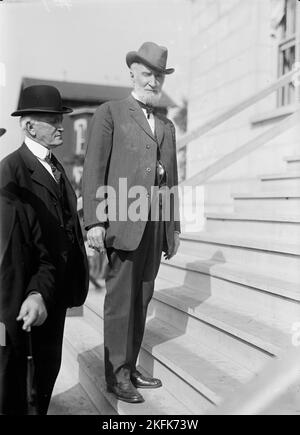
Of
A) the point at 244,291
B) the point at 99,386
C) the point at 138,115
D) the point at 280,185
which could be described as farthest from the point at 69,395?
the point at 280,185

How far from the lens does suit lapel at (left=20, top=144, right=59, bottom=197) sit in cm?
205

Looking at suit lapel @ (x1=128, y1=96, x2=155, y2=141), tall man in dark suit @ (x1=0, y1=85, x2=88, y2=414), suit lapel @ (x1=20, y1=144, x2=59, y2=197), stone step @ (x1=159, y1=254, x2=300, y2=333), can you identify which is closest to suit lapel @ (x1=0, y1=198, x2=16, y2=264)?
tall man in dark suit @ (x1=0, y1=85, x2=88, y2=414)

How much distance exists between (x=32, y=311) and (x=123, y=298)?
774 mm

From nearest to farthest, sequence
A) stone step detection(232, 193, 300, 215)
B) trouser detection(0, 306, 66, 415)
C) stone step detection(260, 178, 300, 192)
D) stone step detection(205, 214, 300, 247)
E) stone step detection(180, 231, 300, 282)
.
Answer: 1. trouser detection(0, 306, 66, 415)
2. stone step detection(180, 231, 300, 282)
3. stone step detection(205, 214, 300, 247)
4. stone step detection(232, 193, 300, 215)
5. stone step detection(260, 178, 300, 192)

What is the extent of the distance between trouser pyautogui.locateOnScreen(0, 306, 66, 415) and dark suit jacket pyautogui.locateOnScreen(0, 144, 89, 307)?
124mm

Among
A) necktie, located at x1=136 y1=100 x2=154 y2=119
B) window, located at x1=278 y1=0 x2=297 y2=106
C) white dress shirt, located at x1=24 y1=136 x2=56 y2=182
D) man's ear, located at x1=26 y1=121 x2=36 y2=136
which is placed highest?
window, located at x1=278 y1=0 x2=297 y2=106

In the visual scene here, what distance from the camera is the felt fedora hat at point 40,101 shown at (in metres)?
2.10

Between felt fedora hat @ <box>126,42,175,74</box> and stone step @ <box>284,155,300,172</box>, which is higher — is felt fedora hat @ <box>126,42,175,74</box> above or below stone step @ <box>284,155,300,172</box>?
above

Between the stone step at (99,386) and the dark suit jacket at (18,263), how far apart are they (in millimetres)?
821

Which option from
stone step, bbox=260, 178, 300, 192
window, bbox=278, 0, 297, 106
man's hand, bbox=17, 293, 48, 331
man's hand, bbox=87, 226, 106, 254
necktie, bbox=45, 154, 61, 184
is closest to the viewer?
man's hand, bbox=17, 293, 48, 331

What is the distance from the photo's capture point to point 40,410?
216 cm

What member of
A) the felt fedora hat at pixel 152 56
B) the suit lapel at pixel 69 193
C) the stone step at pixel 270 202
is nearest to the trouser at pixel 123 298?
the suit lapel at pixel 69 193

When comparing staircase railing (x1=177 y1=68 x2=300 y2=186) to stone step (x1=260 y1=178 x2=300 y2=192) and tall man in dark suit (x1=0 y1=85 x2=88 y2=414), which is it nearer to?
stone step (x1=260 y1=178 x2=300 y2=192)
